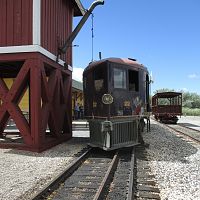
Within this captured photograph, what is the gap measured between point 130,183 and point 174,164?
2.79 meters

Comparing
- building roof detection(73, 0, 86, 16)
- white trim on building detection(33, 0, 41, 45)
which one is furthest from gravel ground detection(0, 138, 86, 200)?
building roof detection(73, 0, 86, 16)

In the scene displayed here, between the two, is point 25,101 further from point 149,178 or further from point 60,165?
point 149,178

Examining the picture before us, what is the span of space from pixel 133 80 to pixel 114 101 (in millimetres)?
1365

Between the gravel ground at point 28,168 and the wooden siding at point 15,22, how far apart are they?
3.66m

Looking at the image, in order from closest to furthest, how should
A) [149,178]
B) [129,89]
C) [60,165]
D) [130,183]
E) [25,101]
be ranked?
1. [130,183]
2. [149,178]
3. [60,165]
4. [129,89]
5. [25,101]

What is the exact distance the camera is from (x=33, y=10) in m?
11.0

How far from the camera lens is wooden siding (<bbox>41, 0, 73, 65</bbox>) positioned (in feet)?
38.2

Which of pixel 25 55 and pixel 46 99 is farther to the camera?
pixel 46 99

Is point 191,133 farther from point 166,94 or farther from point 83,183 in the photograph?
point 83,183

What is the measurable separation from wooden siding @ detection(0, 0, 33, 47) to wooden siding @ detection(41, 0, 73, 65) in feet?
1.78

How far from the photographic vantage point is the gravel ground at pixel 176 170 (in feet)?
19.6

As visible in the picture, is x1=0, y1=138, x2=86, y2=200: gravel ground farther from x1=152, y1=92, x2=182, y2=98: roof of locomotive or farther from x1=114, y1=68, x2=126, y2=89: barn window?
x1=152, y1=92, x2=182, y2=98: roof of locomotive

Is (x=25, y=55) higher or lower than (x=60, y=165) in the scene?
higher

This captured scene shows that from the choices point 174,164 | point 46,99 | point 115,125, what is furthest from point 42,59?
point 174,164
